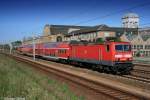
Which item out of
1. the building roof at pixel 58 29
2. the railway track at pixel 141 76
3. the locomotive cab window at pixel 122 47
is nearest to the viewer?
the railway track at pixel 141 76

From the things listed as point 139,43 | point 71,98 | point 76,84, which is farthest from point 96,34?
point 71,98

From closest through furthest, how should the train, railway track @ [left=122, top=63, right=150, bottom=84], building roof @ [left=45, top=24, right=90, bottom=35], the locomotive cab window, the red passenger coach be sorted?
railway track @ [left=122, top=63, right=150, bottom=84] < the train < the locomotive cab window < the red passenger coach < building roof @ [left=45, top=24, right=90, bottom=35]

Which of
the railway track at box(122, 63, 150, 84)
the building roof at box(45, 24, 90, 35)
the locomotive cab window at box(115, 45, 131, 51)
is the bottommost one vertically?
the railway track at box(122, 63, 150, 84)

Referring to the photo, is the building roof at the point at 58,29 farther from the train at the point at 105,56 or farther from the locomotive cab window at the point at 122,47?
the locomotive cab window at the point at 122,47

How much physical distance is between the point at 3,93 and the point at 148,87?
11.0 metres

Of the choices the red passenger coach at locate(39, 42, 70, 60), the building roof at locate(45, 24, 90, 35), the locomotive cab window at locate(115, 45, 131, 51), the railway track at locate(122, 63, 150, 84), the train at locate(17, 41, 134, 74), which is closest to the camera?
the railway track at locate(122, 63, 150, 84)

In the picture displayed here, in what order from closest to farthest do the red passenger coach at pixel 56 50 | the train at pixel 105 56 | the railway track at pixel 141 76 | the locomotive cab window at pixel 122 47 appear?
the railway track at pixel 141 76
the train at pixel 105 56
the locomotive cab window at pixel 122 47
the red passenger coach at pixel 56 50

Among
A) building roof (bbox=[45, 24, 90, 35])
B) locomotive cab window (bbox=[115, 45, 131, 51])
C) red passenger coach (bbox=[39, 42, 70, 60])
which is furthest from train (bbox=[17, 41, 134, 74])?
building roof (bbox=[45, 24, 90, 35])

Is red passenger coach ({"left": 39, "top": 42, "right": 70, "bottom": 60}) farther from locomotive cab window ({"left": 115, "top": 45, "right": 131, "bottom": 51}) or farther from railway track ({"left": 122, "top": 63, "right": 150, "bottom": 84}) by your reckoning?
locomotive cab window ({"left": 115, "top": 45, "right": 131, "bottom": 51})

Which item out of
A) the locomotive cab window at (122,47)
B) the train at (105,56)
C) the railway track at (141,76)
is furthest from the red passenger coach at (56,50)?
the locomotive cab window at (122,47)

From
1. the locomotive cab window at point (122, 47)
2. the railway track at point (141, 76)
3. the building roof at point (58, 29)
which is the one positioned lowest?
the railway track at point (141, 76)

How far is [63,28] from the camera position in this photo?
135 m

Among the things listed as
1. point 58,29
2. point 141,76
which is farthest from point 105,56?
point 58,29

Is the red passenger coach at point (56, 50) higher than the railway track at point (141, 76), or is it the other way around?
the red passenger coach at point (56, 50)
